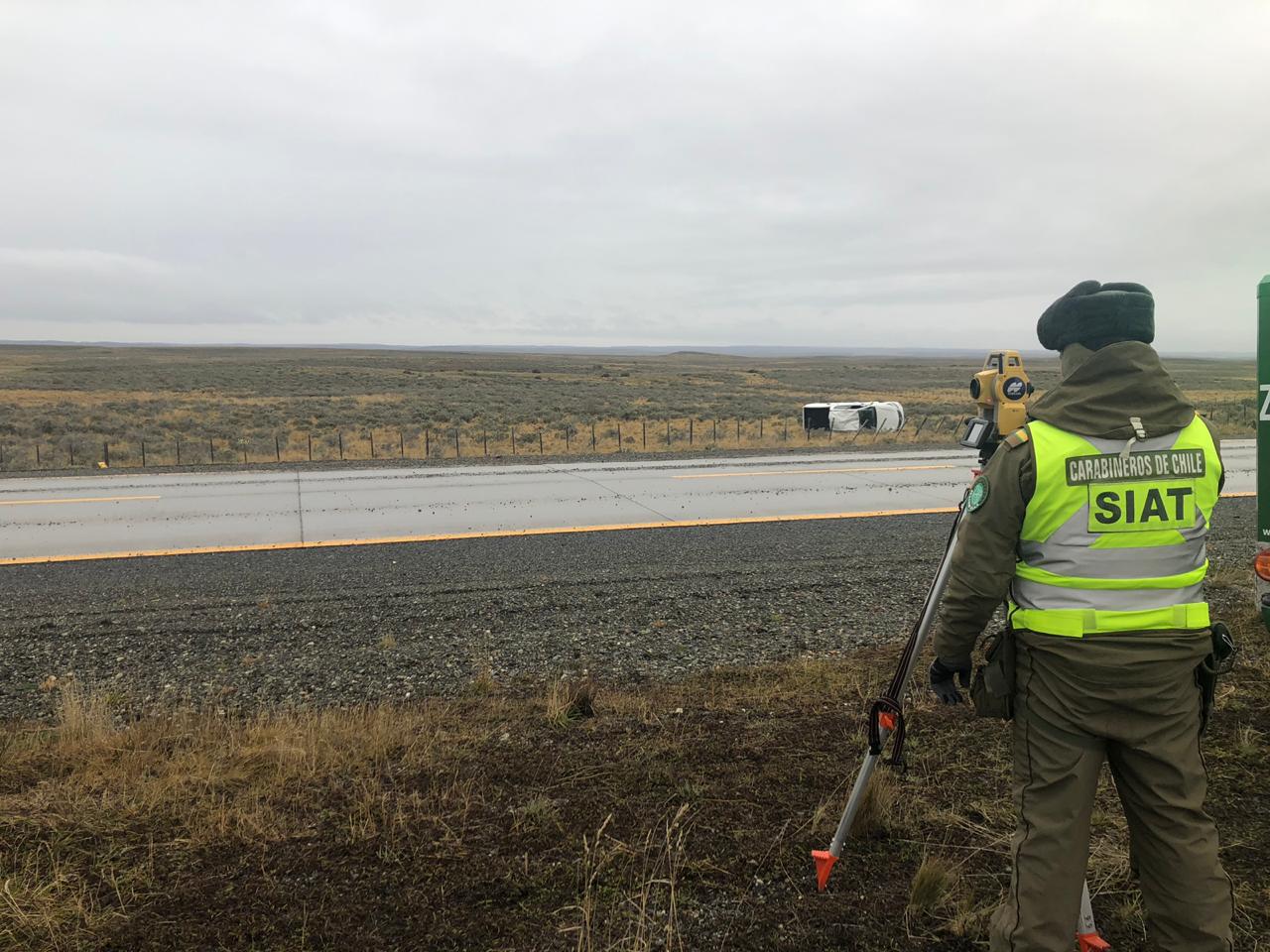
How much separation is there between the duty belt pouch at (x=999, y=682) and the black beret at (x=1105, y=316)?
2.86ft

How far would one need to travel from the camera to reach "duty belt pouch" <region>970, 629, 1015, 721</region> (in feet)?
8.28

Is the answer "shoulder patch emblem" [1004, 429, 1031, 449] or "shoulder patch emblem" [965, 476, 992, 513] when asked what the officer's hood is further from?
"shoulder patch emblem" [965, 476, 992, 513]

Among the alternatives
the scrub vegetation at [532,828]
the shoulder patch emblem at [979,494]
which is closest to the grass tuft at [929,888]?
the scrub vegetation at [532,828]

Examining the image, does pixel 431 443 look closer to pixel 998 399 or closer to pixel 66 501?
pixel 66 501

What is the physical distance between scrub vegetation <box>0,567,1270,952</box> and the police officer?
0.57 meters

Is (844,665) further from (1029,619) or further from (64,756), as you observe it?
(64,756)

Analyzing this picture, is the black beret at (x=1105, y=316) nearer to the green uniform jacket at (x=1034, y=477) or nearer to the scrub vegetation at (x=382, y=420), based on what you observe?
the green uniform jacket at (x=1034, y=477)

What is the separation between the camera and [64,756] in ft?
13.5

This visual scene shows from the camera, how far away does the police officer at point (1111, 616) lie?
7.66 feet

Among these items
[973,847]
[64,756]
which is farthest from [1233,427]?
[64,756]

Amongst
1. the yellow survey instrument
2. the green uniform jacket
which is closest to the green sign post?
the yellow survey instrument

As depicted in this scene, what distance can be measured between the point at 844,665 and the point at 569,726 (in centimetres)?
195

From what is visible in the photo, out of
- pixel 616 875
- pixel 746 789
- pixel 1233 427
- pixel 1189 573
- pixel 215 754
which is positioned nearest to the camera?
pixel 1189 573

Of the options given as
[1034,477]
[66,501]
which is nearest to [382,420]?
[66,501]
